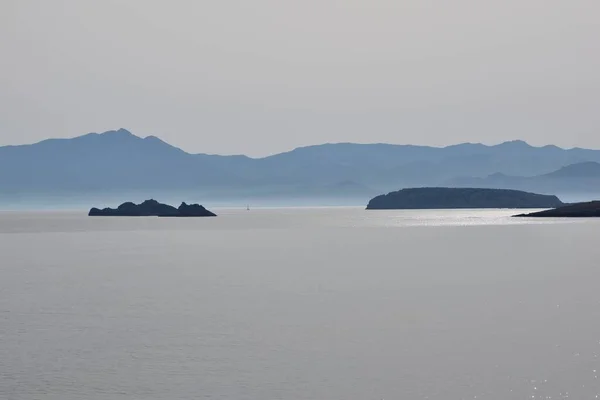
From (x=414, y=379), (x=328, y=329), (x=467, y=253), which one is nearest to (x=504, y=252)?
(x=467, y=253)

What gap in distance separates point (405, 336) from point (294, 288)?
23.9 m

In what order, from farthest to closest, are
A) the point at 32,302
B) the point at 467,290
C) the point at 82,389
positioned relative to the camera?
the point at 467,290 → the point at 32,302 → the point at 82,389

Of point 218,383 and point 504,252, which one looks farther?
point 504,252

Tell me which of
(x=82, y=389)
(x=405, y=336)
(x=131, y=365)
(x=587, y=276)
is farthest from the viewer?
(x=587, y=276)

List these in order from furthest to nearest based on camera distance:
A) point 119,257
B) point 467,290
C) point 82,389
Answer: point 119,257 < point 467,290 < point 82,389

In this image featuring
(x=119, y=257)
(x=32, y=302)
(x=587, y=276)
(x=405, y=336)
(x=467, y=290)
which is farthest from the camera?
(x=119, y=257)

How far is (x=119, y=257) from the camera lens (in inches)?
3949

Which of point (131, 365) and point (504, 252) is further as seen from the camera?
point (504, 252)

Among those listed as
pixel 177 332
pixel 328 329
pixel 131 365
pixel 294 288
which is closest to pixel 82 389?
pixel 131 365

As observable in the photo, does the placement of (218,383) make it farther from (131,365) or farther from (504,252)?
(504,252)

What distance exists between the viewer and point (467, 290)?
5741 centimetres

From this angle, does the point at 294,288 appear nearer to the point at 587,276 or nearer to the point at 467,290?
the point at 467,290

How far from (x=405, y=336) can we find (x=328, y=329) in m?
4.32

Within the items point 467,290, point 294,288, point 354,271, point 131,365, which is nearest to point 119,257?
point 354,271
